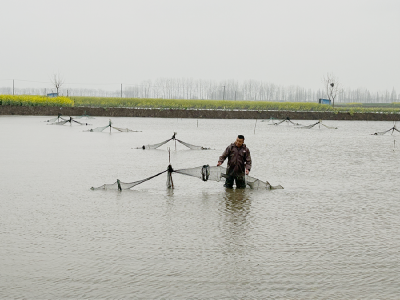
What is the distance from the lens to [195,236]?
27.5 feet

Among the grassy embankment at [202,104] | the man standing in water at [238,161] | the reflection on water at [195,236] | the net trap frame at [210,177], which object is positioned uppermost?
the grassy embankment at [202,104]

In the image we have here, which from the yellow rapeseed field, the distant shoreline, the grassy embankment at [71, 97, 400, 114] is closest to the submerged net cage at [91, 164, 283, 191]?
the distant shoreline

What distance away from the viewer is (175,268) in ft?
22.3

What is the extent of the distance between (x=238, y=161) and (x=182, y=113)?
4601cm

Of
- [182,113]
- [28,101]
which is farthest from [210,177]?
[28,101]

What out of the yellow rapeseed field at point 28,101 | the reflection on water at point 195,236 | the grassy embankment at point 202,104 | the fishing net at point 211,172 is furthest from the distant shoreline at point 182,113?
the fishing net at point 211,172

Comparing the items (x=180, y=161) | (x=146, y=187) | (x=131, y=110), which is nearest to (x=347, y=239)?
(x=146, y=187)

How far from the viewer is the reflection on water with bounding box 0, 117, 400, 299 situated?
244 inches

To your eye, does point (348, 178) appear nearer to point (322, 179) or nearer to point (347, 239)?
point (322, 179)

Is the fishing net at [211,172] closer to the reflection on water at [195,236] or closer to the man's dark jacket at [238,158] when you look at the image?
the reflection on water at [195,236]

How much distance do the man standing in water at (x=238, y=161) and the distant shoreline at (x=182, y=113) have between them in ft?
137

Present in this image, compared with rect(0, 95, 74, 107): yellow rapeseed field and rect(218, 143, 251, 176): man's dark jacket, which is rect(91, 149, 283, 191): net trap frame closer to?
rect(218, 143, 251, 176): man's dark jacket

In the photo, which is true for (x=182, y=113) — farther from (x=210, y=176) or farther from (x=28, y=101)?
(x=210, y=176)

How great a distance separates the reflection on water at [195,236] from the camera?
6.19 meters
